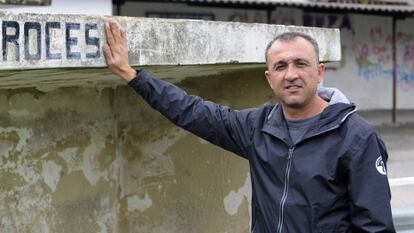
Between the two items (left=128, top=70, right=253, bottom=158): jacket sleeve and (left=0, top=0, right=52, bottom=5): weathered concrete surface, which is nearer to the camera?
(left=128, top=70, right=253, bottom=158): jacket sleeve

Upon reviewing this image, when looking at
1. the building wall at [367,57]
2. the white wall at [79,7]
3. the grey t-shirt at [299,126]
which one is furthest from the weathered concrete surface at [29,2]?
the building wall at [367,57]

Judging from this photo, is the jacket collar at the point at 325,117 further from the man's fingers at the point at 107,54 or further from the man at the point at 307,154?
the man's fingers at the point at 107,54

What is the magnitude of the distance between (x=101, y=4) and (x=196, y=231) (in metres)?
7.26

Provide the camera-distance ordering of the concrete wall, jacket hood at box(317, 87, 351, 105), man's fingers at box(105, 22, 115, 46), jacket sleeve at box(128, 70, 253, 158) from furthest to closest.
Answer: the concrete wall, jacket sleeve at box(128, 70, 253, 158), man's fingers at box(105, 22, 115, 46), jacket hood at box(317, 87, 351, 105)

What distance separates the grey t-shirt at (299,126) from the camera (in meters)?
2.17

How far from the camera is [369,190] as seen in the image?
6.75ft

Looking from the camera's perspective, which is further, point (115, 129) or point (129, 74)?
point (115, 129)

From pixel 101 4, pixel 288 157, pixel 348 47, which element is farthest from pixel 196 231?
pixel 348 47

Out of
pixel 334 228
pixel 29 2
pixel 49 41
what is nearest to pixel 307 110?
pixel 334 228

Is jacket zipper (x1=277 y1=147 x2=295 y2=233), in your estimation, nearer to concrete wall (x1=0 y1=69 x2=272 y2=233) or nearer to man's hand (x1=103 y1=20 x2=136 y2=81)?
man's hand (x1=103 y1=20 x2=136 y2=81)

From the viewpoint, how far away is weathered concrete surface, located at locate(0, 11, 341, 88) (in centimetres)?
220

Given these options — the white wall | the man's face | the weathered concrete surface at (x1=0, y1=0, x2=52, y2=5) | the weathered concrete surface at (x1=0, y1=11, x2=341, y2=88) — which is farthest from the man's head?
the white wall

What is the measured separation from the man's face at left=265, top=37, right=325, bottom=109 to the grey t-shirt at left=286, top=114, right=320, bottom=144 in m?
0.05

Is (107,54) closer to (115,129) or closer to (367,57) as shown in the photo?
(115,129)
